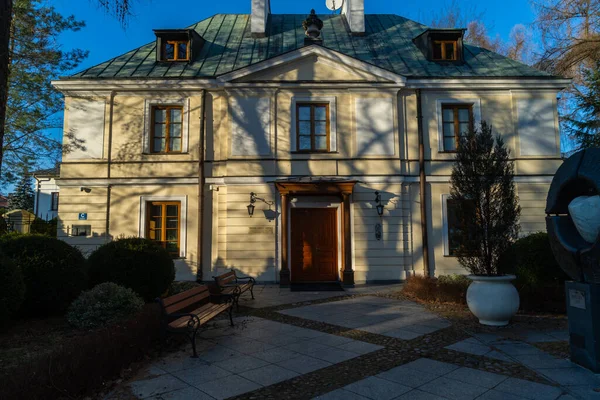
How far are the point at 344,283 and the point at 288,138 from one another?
5.24m

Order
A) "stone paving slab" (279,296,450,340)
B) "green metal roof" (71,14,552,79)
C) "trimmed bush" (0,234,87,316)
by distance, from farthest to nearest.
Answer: "green metal roof" (71,14,552,79) → "trimmed bush" (0,234,87,316) → "stone paving slab" (279,296,450,340)

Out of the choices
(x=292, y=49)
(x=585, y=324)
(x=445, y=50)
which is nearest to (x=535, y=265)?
(x=585, y=324)

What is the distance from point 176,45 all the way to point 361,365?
14151 mm

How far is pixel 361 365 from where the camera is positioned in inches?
198

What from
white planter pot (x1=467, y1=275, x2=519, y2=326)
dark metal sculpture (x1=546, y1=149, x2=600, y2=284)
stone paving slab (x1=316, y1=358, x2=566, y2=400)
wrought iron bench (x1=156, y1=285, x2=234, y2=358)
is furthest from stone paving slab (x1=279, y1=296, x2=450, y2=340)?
dark metal sculpture (x1=546, y1=149, x2=600, y2=284)

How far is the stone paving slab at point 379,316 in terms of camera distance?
6.84 m

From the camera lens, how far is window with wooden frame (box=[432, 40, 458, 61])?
15094mm

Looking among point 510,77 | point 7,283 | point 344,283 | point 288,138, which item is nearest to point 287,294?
point 344,283

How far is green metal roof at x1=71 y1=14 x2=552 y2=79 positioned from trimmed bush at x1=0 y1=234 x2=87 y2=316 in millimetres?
8138

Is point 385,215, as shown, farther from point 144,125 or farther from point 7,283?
point 7,283

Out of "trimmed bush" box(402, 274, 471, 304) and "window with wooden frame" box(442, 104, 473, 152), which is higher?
"window with wooden frame" box(442, 104, 473, 152)

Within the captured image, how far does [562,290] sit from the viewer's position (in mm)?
7922

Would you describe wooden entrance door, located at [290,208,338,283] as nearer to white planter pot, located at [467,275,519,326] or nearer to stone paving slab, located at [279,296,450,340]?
stone paving slab, located at [279,296,450,340]

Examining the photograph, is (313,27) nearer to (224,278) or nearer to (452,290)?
(224,278)
